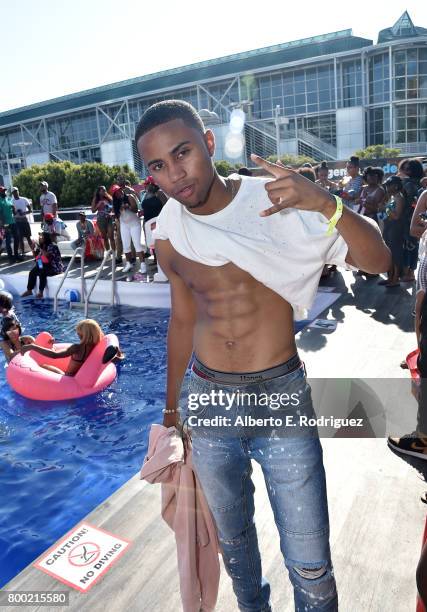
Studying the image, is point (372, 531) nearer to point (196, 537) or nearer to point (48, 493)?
point (196, 537)

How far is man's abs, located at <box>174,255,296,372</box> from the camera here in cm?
181

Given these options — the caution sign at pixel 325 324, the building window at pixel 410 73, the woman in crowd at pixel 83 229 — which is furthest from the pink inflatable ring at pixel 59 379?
the building window at pixel 410 73

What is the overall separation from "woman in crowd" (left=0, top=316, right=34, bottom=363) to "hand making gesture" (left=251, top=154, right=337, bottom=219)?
19.1ft

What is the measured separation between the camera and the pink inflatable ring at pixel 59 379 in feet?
18.6

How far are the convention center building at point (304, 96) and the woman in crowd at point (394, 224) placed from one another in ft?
83.5

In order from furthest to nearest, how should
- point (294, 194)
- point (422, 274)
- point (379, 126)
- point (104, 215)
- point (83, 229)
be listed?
point (379, 126) → point (104, 215) → point (83, 229) → point (422, 274) → point (294, 194)

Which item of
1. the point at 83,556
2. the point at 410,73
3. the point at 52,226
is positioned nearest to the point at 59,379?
the point at 83,556

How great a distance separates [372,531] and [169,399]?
143cm

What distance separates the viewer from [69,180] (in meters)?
25.3

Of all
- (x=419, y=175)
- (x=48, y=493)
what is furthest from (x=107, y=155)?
(x=48, y=493)

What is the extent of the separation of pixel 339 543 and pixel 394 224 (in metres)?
6.16

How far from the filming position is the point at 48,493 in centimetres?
411

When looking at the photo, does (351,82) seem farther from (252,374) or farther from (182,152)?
(252,374)

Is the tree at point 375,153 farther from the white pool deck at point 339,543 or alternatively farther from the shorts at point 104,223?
the white pool deck at point 339,543
